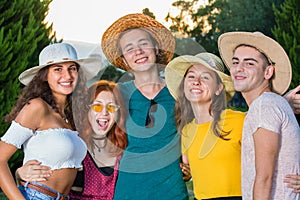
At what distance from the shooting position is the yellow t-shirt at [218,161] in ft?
13.5

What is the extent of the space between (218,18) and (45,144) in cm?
2407

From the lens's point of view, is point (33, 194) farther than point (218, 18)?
No

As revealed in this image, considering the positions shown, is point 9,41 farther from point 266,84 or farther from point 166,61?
point 266,84

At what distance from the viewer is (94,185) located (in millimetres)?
4594

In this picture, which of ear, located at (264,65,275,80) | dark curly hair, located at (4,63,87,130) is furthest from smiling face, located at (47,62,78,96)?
ear, located at (264,65,275,80)

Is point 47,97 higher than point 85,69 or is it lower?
lower

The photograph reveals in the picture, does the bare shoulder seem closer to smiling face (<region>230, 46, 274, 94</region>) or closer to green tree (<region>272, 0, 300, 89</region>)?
smiling face (<region>230, 46, 274, 94</region>)

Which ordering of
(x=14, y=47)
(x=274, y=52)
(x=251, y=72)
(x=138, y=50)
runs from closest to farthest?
(x=251, y=72) → (x=274, y=52) → (x=138, y=50) → (x=14, y=47)

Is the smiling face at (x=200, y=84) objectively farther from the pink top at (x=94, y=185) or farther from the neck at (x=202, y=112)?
the pink top at (x=94, y=185)

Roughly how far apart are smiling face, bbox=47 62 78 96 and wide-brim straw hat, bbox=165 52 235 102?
0.74 m

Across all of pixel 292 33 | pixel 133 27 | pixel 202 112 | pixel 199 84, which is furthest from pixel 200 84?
pixel 292 33

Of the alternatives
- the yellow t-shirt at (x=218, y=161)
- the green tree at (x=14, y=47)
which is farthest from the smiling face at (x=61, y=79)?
the green tree at (x=14, y=47)

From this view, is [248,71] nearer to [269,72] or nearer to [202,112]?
[269,72]

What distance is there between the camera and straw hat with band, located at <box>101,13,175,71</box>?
4.97 meters
